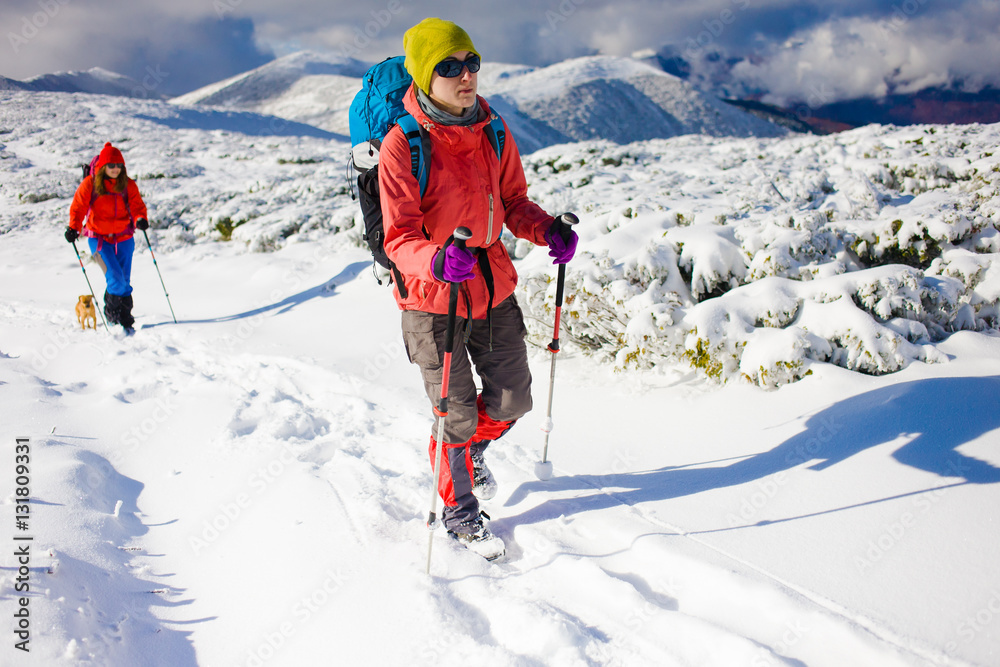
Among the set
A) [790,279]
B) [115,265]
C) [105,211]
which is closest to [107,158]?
[105,211]

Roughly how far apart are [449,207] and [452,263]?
1.66ft

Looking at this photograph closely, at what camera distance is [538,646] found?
192cm

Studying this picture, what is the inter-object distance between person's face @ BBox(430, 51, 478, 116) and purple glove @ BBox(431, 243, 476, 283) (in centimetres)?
69

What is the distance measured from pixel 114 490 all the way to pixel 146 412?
3.43 ft

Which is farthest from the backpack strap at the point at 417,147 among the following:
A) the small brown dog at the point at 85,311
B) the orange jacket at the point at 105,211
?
the small brown dog at the point at 85,311

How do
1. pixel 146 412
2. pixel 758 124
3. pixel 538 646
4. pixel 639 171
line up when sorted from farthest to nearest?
pixel 758 124 < pixel 639 171 < pixel 146 412 < pixel 538 646

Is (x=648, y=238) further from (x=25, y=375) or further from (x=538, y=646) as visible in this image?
(x=25, y=375)

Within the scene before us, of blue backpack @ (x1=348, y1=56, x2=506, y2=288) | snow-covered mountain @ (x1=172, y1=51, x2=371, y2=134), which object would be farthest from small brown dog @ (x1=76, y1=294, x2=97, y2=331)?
snow-covered mountain @ (x1=172, y1=51, x2=371, y2=134)

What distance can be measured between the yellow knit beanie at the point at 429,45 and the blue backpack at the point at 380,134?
0.59ft

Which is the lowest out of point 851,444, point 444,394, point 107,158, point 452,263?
point 851,444

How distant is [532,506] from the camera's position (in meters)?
2.92

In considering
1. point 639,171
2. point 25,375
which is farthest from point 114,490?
point 639,171

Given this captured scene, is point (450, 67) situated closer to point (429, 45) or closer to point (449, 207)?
point (429, 45)

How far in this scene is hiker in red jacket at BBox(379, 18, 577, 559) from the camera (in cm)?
215
